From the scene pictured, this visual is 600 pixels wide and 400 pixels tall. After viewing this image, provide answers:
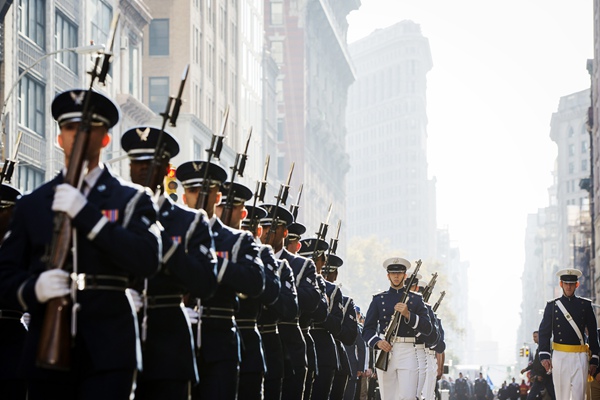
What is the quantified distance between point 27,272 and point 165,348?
1234 millimetres

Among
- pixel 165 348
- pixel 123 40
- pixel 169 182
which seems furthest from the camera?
pixel 123 40

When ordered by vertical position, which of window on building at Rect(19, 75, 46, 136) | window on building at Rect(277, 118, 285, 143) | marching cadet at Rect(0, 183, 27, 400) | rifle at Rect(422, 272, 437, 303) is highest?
window on building at Rect(277, 118, 285, 143)

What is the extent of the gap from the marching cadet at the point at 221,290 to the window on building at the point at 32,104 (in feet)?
120

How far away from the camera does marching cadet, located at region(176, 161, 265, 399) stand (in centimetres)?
1023

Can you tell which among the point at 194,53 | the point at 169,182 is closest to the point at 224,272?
the point at 169,182

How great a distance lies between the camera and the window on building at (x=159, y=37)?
253 feet

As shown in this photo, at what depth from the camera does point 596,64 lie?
3939 inches

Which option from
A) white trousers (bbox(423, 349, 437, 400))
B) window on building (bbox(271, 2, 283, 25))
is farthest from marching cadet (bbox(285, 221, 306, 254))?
window on building (bbox(271, 2, 283, 25))

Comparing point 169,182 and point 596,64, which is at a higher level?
point 596,64

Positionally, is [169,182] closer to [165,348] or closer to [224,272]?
[224,272]

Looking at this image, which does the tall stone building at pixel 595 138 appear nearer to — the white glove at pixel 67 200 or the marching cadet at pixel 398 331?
the marching cadet at pixel 398 331

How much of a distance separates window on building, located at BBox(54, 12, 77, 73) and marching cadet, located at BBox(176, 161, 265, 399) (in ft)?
136

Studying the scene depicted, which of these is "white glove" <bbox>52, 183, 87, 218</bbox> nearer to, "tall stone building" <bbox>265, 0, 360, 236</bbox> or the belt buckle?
the belt buckle

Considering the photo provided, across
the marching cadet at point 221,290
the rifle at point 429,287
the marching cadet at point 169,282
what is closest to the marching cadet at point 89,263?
the marching cadet at point 169,282
